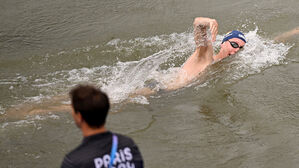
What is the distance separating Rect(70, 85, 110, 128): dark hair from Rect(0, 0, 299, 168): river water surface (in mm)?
1993

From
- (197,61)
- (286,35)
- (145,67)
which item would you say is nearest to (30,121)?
(145,67)

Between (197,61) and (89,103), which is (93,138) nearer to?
(89,103)

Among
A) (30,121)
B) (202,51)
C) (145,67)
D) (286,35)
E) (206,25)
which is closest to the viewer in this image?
(30,121)

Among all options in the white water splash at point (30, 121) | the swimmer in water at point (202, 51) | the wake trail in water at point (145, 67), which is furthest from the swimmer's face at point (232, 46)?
the white water splash at point (30, 121)

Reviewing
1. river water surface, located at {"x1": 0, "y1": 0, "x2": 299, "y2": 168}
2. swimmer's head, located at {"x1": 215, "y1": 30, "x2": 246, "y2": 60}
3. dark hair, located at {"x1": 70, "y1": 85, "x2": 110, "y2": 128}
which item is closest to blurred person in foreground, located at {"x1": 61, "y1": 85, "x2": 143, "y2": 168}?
dark hair, located at {"x1": 70, "y1": 85, "x2": 110, "y2": 128}

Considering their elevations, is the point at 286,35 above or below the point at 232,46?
below

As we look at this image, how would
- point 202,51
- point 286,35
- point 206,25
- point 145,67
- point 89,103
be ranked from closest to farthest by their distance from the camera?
point 89,103 → point 206,25 → point 202,51 → point 145,67 → point 286,35

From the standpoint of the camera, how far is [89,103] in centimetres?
199

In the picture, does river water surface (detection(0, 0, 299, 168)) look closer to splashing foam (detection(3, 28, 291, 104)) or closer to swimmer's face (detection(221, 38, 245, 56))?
splashing foam (detection(3, 28, 291, 104))

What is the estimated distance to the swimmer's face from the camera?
5.71 m

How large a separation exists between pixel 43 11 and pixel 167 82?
360cm

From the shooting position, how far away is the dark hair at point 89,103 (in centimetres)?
199

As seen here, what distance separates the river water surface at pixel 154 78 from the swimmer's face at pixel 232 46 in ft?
0.46

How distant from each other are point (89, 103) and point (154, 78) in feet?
11.8
